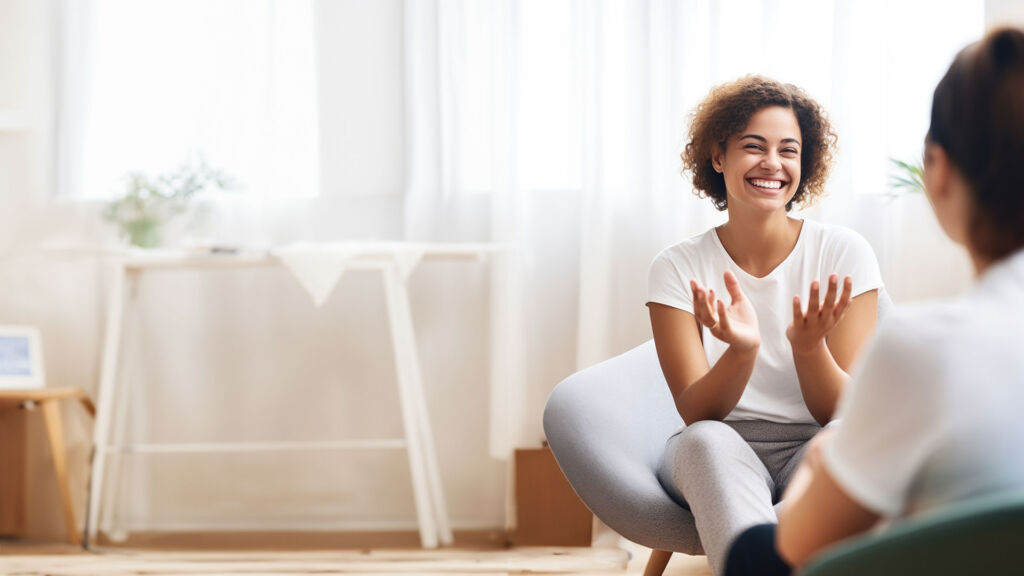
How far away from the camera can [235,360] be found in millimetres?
2934

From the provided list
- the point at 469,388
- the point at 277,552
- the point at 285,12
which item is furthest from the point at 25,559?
the point at 285,12

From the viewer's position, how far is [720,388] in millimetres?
1446

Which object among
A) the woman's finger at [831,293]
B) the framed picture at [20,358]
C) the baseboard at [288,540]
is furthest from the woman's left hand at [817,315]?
the framed picture at [20,358]

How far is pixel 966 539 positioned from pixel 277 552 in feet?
7.59

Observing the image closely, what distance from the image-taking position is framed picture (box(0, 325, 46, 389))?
2789 millimetres

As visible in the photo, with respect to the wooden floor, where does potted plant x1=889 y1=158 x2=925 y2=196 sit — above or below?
above

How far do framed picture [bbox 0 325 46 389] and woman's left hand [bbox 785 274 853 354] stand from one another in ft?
7.74

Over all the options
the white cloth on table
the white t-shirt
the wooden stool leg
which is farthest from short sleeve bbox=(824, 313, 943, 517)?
the wooden stool leg

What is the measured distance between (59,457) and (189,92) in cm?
116

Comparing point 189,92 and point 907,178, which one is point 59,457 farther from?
point 907,178

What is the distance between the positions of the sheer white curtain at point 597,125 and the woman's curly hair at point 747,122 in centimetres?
80

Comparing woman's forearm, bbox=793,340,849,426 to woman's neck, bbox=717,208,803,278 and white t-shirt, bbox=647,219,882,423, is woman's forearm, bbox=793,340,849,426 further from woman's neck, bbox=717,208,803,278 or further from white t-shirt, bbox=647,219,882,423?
woman's neck, bbox=717,208,803,278

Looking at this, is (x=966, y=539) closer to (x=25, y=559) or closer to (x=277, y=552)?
(x=277, y=552)

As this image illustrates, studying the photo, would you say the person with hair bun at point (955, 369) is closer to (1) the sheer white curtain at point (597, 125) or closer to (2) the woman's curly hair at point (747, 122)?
(2) the woman's curly hair at point (747, 122)
